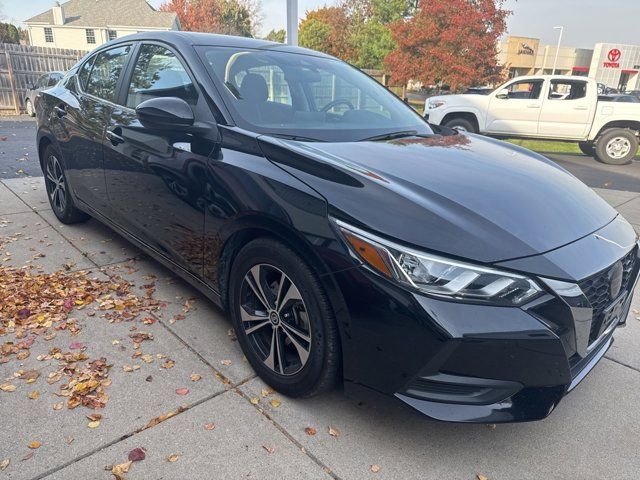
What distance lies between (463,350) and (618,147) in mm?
11902

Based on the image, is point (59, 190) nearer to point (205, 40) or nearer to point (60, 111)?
point (60, 111)

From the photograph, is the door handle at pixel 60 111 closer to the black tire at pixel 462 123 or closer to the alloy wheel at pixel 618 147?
the black tire at pixel 462 123

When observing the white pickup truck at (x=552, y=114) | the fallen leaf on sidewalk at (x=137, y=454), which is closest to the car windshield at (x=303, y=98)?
the fallen leaf on sidewalk at (x=137, y=454)

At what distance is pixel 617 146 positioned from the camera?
11414mm

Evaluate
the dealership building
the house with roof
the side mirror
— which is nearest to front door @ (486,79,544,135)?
the side mirror

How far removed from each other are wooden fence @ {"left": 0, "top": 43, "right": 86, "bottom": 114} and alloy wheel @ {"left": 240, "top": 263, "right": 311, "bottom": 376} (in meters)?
17.4

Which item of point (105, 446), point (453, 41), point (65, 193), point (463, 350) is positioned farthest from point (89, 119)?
point (453, 41)

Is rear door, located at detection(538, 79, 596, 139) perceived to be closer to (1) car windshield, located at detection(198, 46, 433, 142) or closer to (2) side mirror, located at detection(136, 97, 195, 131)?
(1) car windshield, located at detection(198, 46, 433, 142)

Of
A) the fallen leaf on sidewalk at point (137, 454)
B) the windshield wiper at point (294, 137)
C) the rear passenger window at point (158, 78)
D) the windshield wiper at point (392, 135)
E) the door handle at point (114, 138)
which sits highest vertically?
the rear passenger window at point (158, 78)

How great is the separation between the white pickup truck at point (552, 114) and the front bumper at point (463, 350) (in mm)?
10127

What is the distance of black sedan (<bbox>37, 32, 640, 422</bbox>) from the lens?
1.83 m

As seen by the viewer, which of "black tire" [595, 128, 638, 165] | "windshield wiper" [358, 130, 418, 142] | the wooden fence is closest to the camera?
"windshield wiper" [358, 130, 418, 142]

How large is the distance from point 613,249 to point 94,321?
118 inches

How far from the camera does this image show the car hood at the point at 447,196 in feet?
6.25
